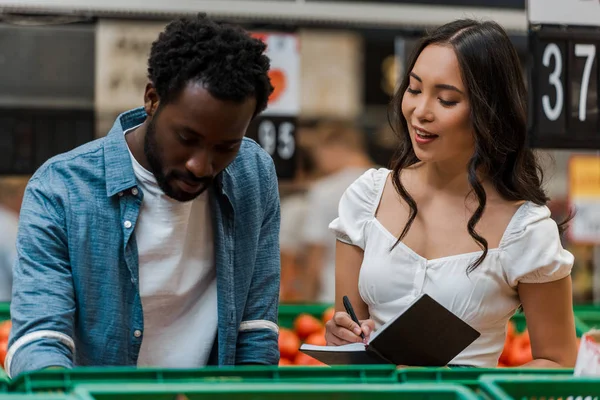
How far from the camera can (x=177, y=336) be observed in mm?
2205

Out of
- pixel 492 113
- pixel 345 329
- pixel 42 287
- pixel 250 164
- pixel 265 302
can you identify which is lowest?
pixel 345 329

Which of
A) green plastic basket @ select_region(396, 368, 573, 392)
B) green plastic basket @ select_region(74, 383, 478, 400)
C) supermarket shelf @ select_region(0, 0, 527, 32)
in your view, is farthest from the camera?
supermarket shelf @ select_region(0, 0, 527, 32)

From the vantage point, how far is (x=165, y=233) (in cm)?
216

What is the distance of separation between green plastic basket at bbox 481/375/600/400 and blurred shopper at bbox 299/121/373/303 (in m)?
4.32

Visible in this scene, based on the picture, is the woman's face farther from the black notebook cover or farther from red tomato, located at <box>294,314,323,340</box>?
red tomato, located at <box>294,314,323,340</box>

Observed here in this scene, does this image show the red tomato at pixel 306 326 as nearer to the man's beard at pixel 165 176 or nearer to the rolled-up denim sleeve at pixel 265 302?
the rolled-up denim sleeve at pixel 265 302

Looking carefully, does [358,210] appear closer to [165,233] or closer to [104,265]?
[165,233]

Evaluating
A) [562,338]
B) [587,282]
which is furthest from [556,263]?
[587,282]

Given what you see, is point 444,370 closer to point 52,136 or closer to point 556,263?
point 556,263

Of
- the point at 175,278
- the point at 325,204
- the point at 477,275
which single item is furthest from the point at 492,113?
the point at 325,204

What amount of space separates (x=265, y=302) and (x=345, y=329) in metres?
0.26

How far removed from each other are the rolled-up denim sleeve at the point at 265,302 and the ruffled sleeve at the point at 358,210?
29 cm

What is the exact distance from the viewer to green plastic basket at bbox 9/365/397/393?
1688 mm

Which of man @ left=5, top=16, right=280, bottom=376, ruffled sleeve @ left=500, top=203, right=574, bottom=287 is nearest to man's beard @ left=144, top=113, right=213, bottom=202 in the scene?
man @ left=5, top=16, right=280, bottom=376
